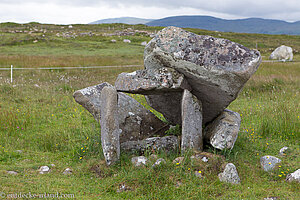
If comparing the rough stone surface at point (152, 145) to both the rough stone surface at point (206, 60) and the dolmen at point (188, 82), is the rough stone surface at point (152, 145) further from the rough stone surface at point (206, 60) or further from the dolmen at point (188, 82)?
the rough stone surface at point (206, 60)

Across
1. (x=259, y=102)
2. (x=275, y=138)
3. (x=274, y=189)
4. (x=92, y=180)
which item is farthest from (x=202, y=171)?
(x=259, y=102)

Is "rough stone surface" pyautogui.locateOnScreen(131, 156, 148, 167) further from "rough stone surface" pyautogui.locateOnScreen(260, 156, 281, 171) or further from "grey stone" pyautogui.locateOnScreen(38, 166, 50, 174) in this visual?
"rough stone surface" pyautogui.locateOnScreen(260, 156, 281, 171)

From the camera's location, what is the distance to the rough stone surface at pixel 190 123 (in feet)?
19.9

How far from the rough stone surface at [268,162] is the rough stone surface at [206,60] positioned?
56.1 inches

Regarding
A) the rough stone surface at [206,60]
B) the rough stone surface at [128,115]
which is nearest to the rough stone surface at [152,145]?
the rough stone surface at [128,115]

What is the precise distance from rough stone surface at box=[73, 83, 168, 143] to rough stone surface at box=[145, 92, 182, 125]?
298 millimetres

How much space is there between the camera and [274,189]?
5.18 metres

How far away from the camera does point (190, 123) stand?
20.2ft

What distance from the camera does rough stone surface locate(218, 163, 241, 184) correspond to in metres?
5.34

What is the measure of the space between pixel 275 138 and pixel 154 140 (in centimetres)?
338

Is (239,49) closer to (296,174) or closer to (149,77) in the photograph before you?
(149,77)

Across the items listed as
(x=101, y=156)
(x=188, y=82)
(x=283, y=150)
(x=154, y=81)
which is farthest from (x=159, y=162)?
(x=283, y=150)

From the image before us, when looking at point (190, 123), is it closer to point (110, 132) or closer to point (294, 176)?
point (110, 132)

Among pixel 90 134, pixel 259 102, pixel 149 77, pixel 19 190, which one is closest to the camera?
pixel 19 190
